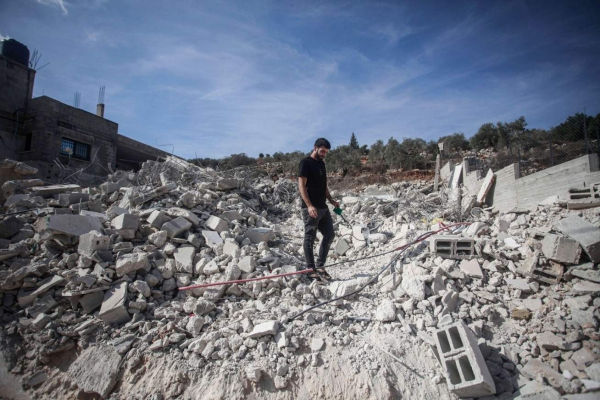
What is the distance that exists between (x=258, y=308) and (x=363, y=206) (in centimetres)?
465

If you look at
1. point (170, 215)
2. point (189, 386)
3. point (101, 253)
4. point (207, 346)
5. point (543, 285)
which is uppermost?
point (170, 215)

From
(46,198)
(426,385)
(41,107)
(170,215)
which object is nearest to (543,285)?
(426,385)

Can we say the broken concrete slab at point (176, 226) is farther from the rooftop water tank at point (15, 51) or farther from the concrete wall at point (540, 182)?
the rooftop water tank at point (15, 51)

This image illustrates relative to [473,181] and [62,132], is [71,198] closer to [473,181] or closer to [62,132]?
[473,181]

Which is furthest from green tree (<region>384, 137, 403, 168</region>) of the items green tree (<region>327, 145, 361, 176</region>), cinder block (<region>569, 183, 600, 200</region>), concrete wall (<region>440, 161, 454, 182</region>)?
cinder block (<region>569, 183, 600, 200</region>)

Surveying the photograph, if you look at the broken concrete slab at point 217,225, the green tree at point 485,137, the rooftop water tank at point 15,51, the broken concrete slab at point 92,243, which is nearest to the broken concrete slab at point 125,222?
the broken concrete slab at point 92,243

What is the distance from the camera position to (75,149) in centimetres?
1226

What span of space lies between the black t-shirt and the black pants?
0.44ft

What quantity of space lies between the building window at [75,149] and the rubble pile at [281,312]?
354 inches

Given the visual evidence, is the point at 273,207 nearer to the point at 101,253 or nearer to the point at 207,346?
the point at 101,253

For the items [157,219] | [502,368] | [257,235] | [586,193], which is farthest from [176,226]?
[586,193]

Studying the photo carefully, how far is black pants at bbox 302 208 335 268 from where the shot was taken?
3740 mm

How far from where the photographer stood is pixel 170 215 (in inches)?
185

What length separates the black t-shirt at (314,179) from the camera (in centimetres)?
369
